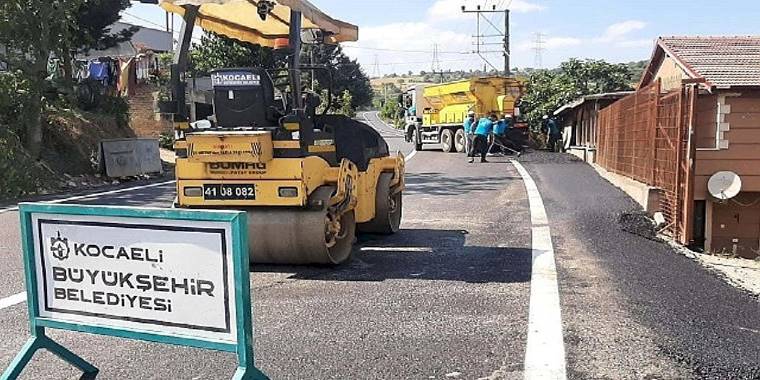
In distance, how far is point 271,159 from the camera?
24.9 ft

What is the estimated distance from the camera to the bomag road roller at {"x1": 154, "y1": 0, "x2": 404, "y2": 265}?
7551 mm

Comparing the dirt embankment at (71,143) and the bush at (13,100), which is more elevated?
the bush at (13,100)

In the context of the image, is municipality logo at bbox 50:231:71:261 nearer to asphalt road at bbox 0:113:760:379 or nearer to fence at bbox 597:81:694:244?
asphalt road at bbox 0:113:760:379

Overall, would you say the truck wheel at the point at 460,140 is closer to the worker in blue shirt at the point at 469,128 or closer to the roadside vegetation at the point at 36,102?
the worker in blue shirt at the point at 469,128

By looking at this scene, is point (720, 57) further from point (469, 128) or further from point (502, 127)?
point (502, 127)

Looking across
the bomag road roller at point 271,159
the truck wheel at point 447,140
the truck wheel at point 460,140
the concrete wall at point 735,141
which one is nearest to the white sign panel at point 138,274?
the bomag road roller at point 271,159

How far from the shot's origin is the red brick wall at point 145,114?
112 feet

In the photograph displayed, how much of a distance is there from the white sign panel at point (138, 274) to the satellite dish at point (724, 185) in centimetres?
964

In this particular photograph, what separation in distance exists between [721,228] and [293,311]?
8.44 m

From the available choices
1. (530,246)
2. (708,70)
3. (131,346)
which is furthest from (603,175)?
(131,346)

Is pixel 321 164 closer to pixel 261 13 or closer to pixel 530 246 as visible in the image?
pixel 261 13

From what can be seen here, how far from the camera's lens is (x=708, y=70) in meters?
14.6

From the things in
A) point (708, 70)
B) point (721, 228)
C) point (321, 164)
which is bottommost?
point (721, 228)

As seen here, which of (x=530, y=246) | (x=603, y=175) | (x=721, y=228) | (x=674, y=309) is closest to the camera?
(x=674, y=309)
